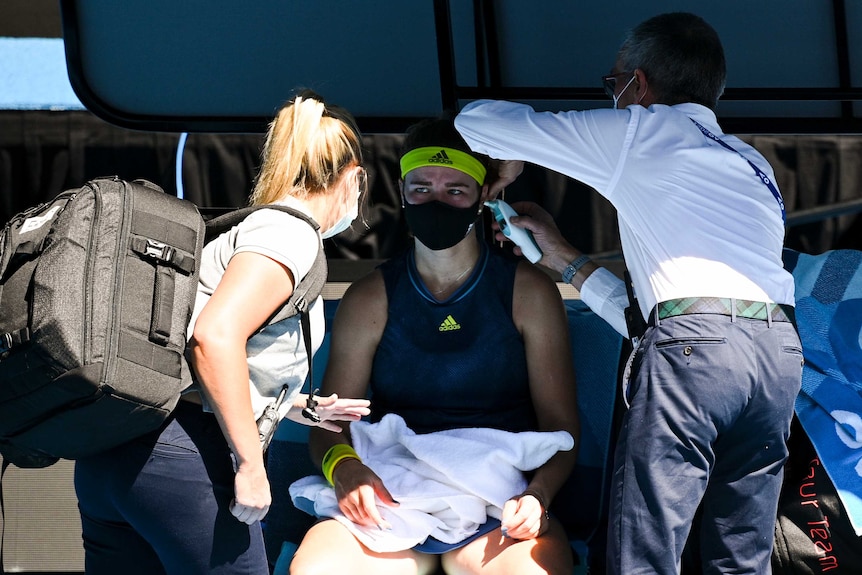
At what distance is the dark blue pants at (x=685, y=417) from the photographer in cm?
223

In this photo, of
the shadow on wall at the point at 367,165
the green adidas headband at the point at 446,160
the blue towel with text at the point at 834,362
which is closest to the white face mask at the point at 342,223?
the green adidas headband at the point at 446,160

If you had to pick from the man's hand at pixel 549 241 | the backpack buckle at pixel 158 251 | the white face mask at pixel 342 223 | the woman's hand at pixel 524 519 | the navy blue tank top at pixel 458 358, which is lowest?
the woman's hand at pixel 524 519

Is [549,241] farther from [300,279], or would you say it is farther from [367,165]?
[300,279]

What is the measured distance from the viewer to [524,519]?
103 inches

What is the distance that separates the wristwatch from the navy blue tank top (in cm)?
26

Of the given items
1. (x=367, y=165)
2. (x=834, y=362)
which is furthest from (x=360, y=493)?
(x=834, y=362)

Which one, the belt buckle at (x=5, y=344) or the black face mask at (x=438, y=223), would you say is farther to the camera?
the black face mask at (x=438, y=223)

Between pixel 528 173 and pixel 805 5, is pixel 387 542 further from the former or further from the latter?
pixel 805 5

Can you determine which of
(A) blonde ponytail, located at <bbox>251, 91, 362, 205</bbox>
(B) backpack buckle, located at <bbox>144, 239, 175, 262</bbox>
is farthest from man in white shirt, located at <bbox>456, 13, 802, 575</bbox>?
(B) backpack buckle, located at <bbox>144, 239, 175, 262</bbox>

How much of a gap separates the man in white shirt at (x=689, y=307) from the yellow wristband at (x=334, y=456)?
2.82ft

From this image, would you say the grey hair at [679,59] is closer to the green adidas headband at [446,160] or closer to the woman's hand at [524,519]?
the green adidas headband at [446,160]

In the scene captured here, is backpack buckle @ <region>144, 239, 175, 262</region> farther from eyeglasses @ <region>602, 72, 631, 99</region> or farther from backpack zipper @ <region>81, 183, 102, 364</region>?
eyeglasses @ <region>602, 72, 631, 99</region>

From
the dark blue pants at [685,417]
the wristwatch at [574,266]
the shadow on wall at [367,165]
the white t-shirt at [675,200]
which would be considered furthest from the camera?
the shadow on wall at [367,165]

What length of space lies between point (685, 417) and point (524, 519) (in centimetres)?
59
